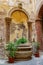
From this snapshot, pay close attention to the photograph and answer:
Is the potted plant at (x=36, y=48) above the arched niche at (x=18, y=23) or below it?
below

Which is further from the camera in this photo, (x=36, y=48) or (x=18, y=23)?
(x=18, y=23)

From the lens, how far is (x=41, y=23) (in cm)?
1128

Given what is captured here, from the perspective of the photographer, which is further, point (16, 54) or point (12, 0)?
point (12, 0)

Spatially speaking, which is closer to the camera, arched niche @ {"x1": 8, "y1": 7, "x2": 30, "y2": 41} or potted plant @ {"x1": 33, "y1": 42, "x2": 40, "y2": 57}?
potted plant @ {"x1": 33, "y1": 42, "x2": 40, "y2": 57}

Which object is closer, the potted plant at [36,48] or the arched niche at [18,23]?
the potted plant at [36,48]

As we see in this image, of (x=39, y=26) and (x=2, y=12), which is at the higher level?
(x=2, y=12)

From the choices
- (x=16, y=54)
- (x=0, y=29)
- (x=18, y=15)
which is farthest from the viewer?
(x=18, y=15)

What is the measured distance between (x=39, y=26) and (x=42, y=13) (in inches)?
36.0

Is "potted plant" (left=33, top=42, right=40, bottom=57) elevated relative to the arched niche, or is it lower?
lower

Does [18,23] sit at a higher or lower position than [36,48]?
higher

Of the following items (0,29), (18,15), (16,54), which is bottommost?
(16,54)

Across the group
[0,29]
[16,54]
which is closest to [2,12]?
[0,29]

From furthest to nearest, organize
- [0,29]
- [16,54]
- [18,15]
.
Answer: [18,15]
[0,29]
[16,54]

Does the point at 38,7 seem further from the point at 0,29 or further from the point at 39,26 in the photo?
the point at 0,29
